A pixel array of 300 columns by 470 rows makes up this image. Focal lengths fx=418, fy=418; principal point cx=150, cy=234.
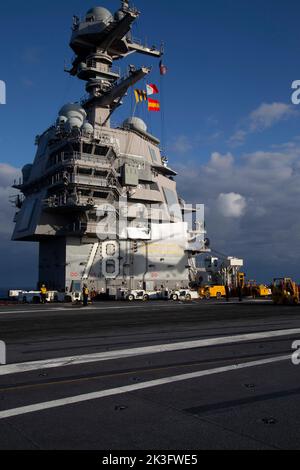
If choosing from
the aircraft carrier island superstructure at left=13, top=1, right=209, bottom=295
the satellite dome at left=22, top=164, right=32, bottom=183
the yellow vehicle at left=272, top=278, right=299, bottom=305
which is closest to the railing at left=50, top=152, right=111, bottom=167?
the aircraft carrier island superstructure at left=13, top=1, right=209, bottom=295

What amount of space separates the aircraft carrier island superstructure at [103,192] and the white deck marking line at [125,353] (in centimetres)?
3266

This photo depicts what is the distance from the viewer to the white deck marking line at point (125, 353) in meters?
9.05

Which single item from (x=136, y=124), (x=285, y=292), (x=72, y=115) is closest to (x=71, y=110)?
(x=72, y=115)

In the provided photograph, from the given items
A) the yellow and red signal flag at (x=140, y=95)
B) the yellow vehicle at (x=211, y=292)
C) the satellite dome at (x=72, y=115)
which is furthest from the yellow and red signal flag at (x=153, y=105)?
the yellow vehicle at (x=211, y=292)

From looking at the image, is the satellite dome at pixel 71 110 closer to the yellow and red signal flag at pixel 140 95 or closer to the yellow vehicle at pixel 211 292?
the yellow and red signal flag at pixel 140 95

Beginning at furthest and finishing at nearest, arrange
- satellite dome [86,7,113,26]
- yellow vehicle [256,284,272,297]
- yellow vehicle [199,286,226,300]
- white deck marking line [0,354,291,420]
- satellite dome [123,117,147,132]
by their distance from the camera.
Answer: satellite dome [123,117,147,132]
yellow vehicle [256,284,272,297]
satellite dome [86,7,113,26]
yellow vehicle [199,286,226,300]
white deck marking line [0,354,291,420]

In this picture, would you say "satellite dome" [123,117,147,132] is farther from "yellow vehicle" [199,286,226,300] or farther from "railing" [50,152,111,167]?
"yellow vehicle" [199,286,226,300]

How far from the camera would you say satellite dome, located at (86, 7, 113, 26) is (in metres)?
53.9

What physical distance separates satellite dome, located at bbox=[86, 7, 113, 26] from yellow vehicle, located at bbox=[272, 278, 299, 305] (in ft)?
129

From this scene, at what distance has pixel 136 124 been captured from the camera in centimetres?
5744

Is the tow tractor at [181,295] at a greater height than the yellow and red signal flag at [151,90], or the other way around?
the yellow and red signal flag at [151,90]

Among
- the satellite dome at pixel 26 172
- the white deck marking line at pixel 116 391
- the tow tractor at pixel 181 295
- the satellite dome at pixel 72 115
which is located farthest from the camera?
the satellite dome at pixel 26 172

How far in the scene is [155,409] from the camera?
6.00 m
